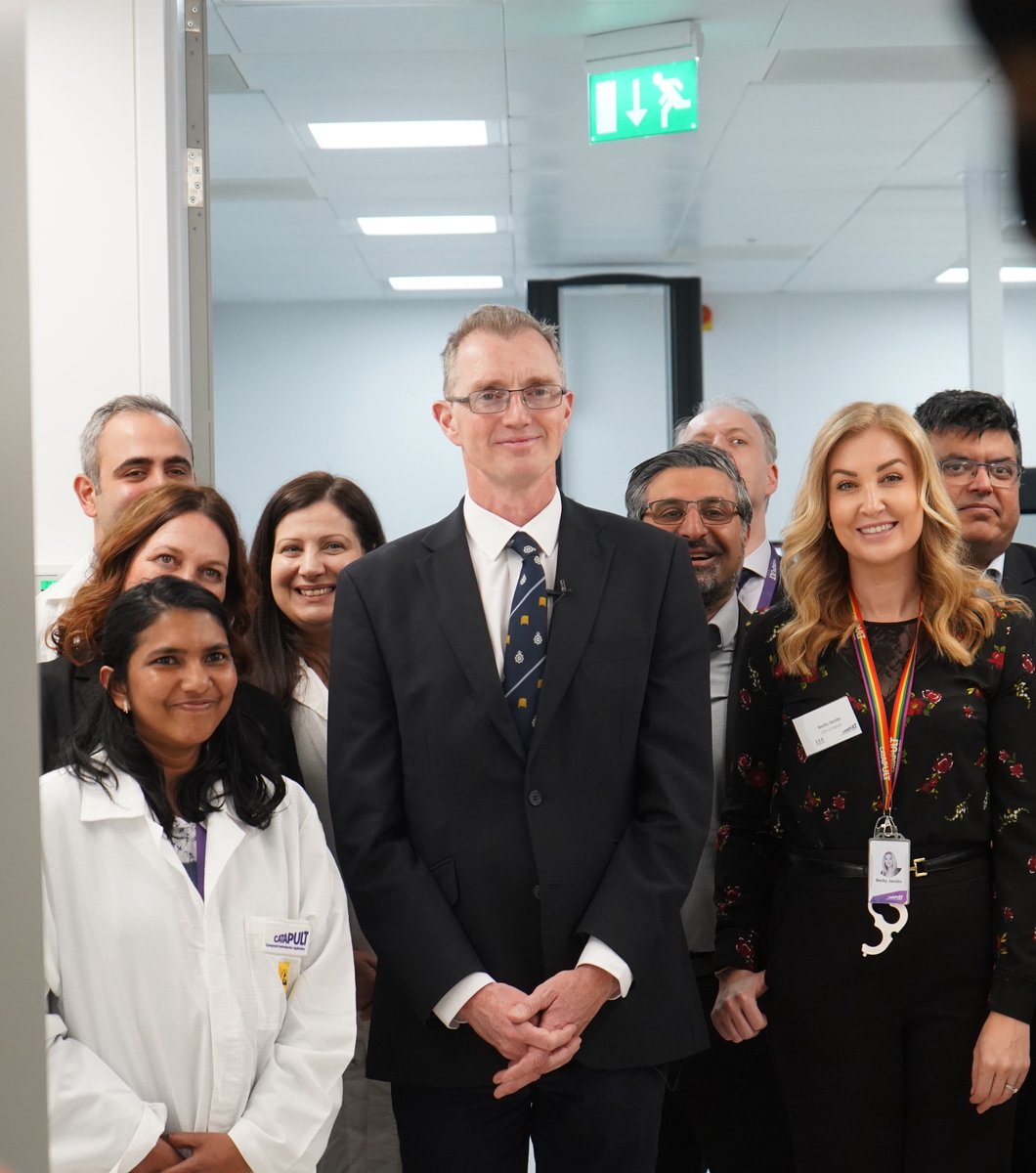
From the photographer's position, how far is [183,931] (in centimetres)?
180

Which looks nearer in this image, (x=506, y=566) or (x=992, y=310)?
(x=506, y=566)

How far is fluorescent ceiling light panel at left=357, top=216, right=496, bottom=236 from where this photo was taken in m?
7.70

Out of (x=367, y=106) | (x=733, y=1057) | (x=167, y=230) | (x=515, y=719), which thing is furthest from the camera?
(x=367, y=106)

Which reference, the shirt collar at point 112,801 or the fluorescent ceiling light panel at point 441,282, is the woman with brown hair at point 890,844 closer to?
the shirt collar at point 112,801

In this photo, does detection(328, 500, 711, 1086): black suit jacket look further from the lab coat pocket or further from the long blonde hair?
the long blonde hair

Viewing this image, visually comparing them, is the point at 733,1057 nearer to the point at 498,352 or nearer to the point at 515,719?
the point at 515,719

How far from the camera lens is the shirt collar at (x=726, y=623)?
8.67ft

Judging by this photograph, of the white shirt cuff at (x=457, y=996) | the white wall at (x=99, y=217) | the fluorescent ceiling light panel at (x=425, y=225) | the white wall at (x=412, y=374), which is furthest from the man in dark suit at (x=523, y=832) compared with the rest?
the white wall at (x=412, y=374)

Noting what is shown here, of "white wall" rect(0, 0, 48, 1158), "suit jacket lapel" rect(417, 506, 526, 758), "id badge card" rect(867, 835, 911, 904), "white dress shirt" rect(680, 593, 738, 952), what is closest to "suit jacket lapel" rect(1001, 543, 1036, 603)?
"white dress shirt" rect(680, 593, 738, 952)

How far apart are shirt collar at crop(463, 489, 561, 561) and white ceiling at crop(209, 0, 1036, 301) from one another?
1902 millimetres

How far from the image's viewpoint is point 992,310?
619 centimetres

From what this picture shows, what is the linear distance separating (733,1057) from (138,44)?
9.26 ft

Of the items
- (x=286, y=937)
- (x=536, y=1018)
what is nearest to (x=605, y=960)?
(x=536, y=1018)

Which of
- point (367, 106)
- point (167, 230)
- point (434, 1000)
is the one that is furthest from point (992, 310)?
point (434, 1000)
